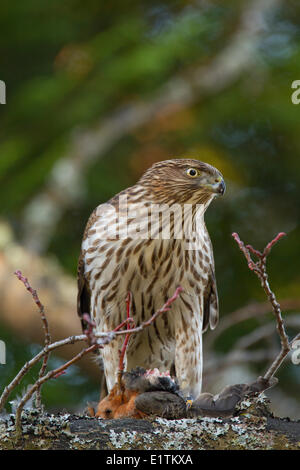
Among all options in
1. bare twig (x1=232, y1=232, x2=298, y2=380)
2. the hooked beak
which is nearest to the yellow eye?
the hooked beak

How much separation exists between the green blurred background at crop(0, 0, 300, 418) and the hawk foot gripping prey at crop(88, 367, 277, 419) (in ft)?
8.65

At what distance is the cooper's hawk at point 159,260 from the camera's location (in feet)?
17.0

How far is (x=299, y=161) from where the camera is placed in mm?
7520

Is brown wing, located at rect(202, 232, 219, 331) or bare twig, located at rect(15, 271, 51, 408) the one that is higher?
brown wing, located at rect(202, 232, 219, 331)

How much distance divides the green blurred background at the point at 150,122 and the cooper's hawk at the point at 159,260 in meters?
1.29

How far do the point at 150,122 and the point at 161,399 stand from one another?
4766 mm

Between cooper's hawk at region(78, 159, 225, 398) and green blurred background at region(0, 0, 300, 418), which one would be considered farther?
green blurred background at region(0, 0, 300, 418)

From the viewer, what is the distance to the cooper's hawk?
17.0 feet

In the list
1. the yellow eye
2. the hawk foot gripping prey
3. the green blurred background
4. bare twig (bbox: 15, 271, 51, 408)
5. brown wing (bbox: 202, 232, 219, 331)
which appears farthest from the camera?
the green blurred background

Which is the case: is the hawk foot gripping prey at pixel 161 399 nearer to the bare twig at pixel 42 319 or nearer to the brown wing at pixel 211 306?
the bare twig at pixel 42 319

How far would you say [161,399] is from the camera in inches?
148

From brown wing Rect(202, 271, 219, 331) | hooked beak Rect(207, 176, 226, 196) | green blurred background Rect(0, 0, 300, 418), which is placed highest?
green blurred background Rect(0, 0, 300, 418)
